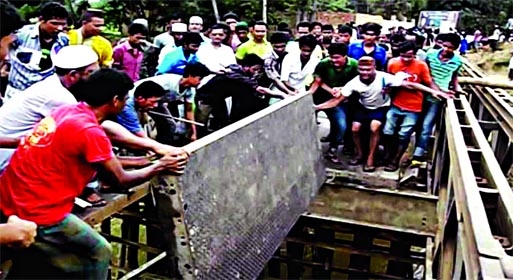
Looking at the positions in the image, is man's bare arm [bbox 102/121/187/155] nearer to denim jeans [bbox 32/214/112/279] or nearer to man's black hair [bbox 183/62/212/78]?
denim jeans [bbox 32/214/112/279]

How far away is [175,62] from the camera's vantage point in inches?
230

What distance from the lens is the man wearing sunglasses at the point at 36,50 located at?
169 inches

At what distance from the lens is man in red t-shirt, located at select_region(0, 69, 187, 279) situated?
8.52ft

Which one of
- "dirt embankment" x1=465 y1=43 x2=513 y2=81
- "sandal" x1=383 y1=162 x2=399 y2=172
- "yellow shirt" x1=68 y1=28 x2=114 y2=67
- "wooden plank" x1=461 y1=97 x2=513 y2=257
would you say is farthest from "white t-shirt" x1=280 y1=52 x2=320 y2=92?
"dirt embankment" x1=465 y1=43 x2=513 y2=81

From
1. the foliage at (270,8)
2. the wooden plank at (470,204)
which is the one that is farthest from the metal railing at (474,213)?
the foliage at (270,8)

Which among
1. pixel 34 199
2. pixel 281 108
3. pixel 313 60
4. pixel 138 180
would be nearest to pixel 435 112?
pixel 313 60

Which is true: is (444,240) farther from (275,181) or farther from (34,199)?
(34,199)

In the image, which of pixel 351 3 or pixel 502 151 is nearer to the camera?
pixel 502 151

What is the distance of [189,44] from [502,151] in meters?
3.27

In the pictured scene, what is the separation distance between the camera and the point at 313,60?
649 centimetres

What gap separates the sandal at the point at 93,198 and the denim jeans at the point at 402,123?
3.35 meters

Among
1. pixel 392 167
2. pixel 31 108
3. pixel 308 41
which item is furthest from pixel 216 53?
pixel 31 108

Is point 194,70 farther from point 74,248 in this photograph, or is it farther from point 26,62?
point 74,248

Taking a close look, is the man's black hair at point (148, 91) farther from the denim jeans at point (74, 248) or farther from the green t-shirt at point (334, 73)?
the green t-shirt at point (334, 73)
